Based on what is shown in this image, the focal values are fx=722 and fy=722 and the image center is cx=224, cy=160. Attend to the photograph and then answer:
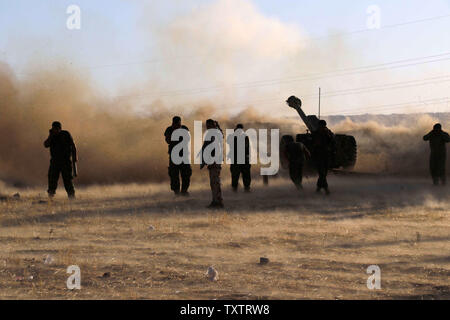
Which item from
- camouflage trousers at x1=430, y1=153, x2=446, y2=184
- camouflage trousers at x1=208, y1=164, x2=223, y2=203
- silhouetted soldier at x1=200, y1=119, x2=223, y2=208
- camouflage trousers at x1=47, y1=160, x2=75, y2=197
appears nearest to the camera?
silhouetted soldier at x1=200, y1=119, x2=223, y2=208

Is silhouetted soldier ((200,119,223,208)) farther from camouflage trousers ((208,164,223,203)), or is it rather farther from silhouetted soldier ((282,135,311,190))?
silhouetted soldier ((282,135,311,190))

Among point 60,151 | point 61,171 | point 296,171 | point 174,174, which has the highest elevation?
point 60,151

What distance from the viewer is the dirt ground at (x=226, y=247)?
7.16 m

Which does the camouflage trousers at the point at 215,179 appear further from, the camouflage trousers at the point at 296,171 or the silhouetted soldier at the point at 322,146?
the camouflage trousers at the point at 296,171

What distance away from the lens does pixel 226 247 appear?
31.6 feet

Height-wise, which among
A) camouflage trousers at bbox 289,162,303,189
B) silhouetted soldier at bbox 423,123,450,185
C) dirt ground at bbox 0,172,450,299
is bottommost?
dirt ground at bbox 0,172,450,299

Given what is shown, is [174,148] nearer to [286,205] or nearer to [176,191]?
[176,191]

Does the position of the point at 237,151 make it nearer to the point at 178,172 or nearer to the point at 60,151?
the point at 178,172

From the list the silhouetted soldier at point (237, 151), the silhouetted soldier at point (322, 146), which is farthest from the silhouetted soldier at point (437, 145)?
the silhouetted soldier at point (237, 151)

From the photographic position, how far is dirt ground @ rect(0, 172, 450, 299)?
7156mm

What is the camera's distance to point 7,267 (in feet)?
26.5

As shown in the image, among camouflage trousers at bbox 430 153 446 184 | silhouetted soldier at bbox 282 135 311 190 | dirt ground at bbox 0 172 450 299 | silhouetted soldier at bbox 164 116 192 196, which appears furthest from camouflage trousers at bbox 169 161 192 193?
camouflage trousers at bbox 430 153 446 184

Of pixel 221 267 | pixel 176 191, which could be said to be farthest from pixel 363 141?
pixel 221 267

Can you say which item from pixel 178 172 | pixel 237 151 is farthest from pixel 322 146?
pixel 178 172
